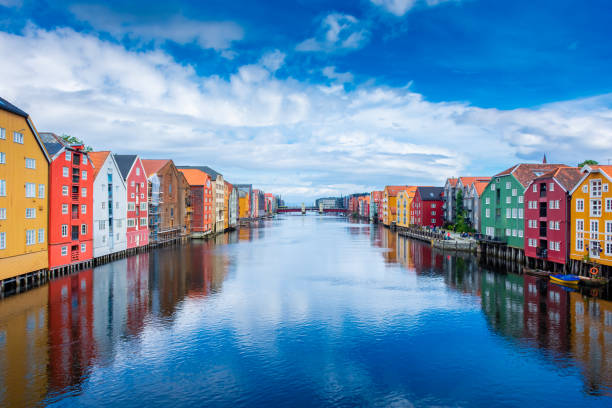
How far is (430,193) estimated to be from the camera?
11831 cm

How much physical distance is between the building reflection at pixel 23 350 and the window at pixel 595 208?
51.3m

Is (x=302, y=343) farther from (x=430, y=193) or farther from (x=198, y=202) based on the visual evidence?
(x=430, y=193)

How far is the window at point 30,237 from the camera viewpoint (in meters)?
41.0

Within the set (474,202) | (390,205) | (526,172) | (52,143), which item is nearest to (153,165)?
(52,143)

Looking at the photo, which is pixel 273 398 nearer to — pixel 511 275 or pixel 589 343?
pixel 589 343

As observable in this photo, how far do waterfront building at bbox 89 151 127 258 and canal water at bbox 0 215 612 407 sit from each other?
1017cm

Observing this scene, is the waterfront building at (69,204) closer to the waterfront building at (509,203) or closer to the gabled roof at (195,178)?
the gabled roof at (195,178)

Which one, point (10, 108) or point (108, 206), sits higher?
point (10, 108)

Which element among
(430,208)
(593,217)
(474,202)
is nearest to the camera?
(593,217)

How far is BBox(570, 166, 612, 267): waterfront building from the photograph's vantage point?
140 feet

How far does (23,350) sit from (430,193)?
10875cm

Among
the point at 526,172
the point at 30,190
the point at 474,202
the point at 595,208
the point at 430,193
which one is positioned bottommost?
the point at 595,208

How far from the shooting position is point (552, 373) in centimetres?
2225

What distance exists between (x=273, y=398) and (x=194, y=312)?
1578cm
